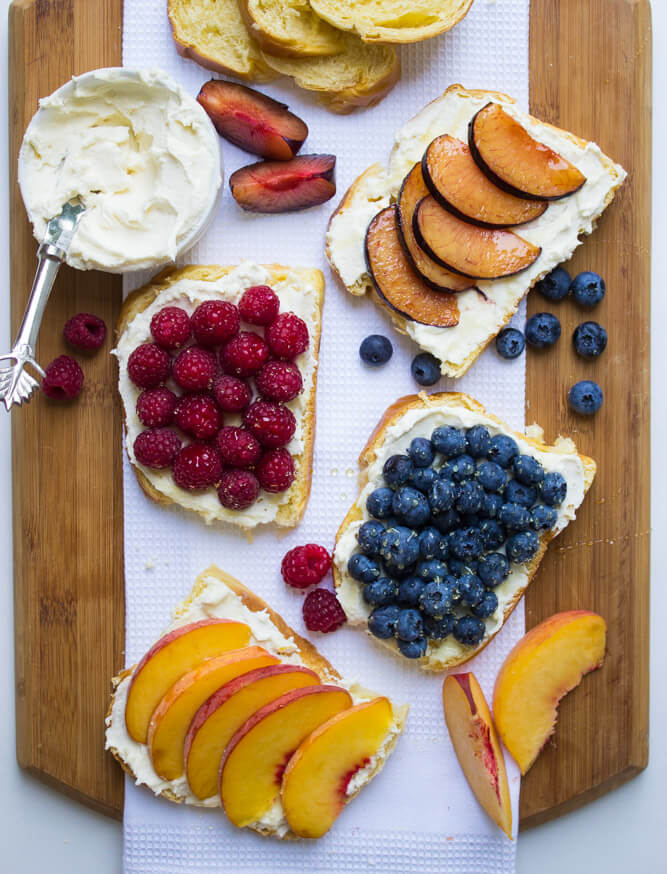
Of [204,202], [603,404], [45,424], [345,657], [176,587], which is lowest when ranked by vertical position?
[345,657]

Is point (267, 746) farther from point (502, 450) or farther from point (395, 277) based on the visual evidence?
point (395, 277)

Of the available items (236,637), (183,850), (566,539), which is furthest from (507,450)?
(183,850)

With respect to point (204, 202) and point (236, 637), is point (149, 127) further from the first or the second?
point (236, 637)

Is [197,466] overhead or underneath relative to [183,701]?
overhead

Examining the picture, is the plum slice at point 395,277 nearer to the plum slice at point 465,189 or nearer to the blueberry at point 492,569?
the plum slice at point 465,189

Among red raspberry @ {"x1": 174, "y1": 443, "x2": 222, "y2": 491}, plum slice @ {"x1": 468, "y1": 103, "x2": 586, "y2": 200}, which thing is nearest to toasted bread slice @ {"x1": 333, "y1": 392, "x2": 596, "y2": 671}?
red raspberry @ {"x1": 174, "y1": 443, "x2": 222, "y2": 491}

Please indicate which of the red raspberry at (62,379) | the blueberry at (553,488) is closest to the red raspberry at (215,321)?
the red raspberry at (62,379)

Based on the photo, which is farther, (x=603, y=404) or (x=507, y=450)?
(x=603, y=404)

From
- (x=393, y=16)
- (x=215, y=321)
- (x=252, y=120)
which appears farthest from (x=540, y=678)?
(x=393, y=16)
